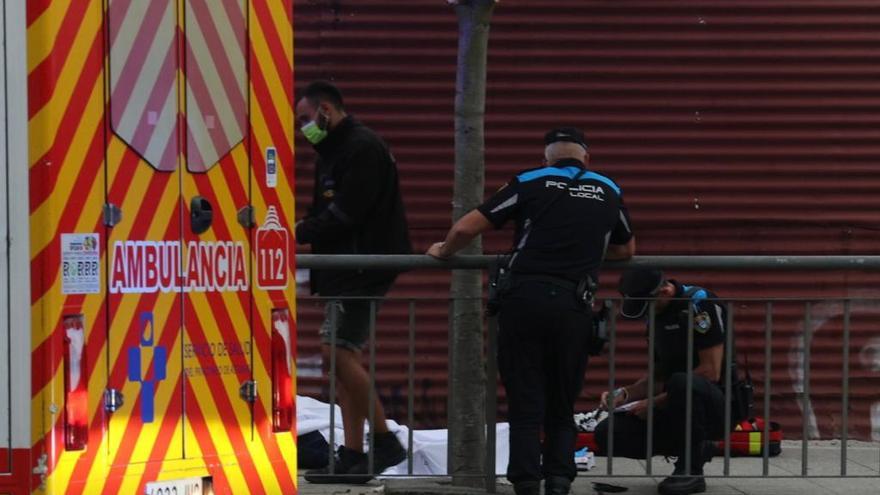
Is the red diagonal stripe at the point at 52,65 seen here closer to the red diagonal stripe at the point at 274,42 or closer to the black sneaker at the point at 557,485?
the red diagonal stripe at the point at 274,42

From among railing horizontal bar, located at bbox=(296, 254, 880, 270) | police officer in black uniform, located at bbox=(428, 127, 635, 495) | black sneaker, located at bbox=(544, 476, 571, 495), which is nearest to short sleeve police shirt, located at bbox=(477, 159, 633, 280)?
police officer in black uniform, located at bbox=(428, 127, 635, 495)

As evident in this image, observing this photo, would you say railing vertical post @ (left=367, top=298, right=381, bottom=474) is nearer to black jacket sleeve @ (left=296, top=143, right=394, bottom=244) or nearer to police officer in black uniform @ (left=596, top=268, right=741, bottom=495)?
black jacket sleeve @ (left=296, top=143, right=394, bottom=244)

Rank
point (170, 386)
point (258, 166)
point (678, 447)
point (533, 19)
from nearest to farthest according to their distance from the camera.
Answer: point (170, 386)
point (258, 166)
point (678, 447)
point (533, 19)

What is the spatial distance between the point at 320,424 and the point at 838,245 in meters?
3.81

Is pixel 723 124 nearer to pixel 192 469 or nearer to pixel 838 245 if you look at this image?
pixel 838 245

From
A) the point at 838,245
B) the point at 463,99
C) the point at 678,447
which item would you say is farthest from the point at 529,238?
the point at 838,245

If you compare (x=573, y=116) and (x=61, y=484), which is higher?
(x=573, y=116)

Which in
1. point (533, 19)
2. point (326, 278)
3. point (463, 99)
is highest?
point (533, 19)

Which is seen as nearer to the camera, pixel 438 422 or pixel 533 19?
pixel 438 422

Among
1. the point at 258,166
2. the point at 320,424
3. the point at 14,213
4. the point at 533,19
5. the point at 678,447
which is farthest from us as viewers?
the point at 533,19

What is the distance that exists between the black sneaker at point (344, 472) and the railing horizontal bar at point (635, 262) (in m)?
1.03

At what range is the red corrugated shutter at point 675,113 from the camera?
942cm

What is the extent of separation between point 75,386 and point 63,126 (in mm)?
832

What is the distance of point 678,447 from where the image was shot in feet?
23.8
